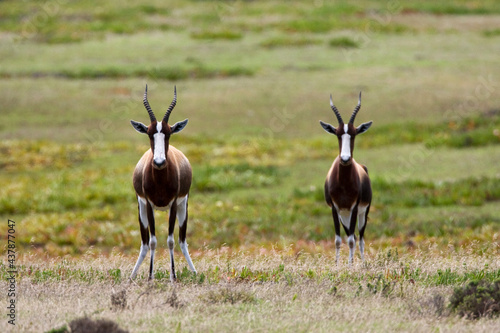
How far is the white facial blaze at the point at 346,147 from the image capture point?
12.2 metres

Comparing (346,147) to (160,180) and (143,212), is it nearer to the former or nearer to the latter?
(160,180)

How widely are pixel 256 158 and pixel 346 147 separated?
14.8m

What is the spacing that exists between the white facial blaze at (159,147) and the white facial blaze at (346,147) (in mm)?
3082

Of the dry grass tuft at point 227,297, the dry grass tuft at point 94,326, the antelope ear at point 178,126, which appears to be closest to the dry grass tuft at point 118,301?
the dry grass tuft at point 227,297

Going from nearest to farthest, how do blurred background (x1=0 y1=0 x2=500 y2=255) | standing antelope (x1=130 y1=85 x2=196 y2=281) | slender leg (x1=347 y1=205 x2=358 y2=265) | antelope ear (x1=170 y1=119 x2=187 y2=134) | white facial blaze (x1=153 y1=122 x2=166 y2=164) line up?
white facial blaze (x1=153 y1=122 x2=166 y2=164), standing antelope (x1=130 y1=85 x2=196 y2=281), antelope ear (x1=170 y1=119 x2=187 y2=134), slender leg (x1=347 y1=205 x2=358 y2=265), blurred background (x1=0 y1=0 x2=500 y2=255)

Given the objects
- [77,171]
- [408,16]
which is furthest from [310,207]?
[408,16]

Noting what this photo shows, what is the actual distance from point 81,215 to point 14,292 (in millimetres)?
11359

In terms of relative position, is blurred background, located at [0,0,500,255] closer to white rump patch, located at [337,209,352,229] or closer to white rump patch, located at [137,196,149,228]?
white rump patch, located at [337,209,352,229]

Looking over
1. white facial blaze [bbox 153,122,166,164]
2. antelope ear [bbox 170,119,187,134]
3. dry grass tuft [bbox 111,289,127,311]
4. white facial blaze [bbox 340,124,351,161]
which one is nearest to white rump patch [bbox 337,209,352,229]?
white facial blaze [bbox 340,124,351,161]

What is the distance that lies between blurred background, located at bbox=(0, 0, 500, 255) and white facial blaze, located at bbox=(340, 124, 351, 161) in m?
3.77

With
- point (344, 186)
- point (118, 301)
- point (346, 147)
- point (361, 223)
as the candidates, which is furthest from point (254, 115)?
point (118, 301)

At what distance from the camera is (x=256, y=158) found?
27.1 metres

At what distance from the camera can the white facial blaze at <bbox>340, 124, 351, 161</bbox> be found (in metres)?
12.2

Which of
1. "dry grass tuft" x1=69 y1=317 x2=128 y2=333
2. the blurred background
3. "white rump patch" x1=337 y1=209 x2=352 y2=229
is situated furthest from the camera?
the blurred background
